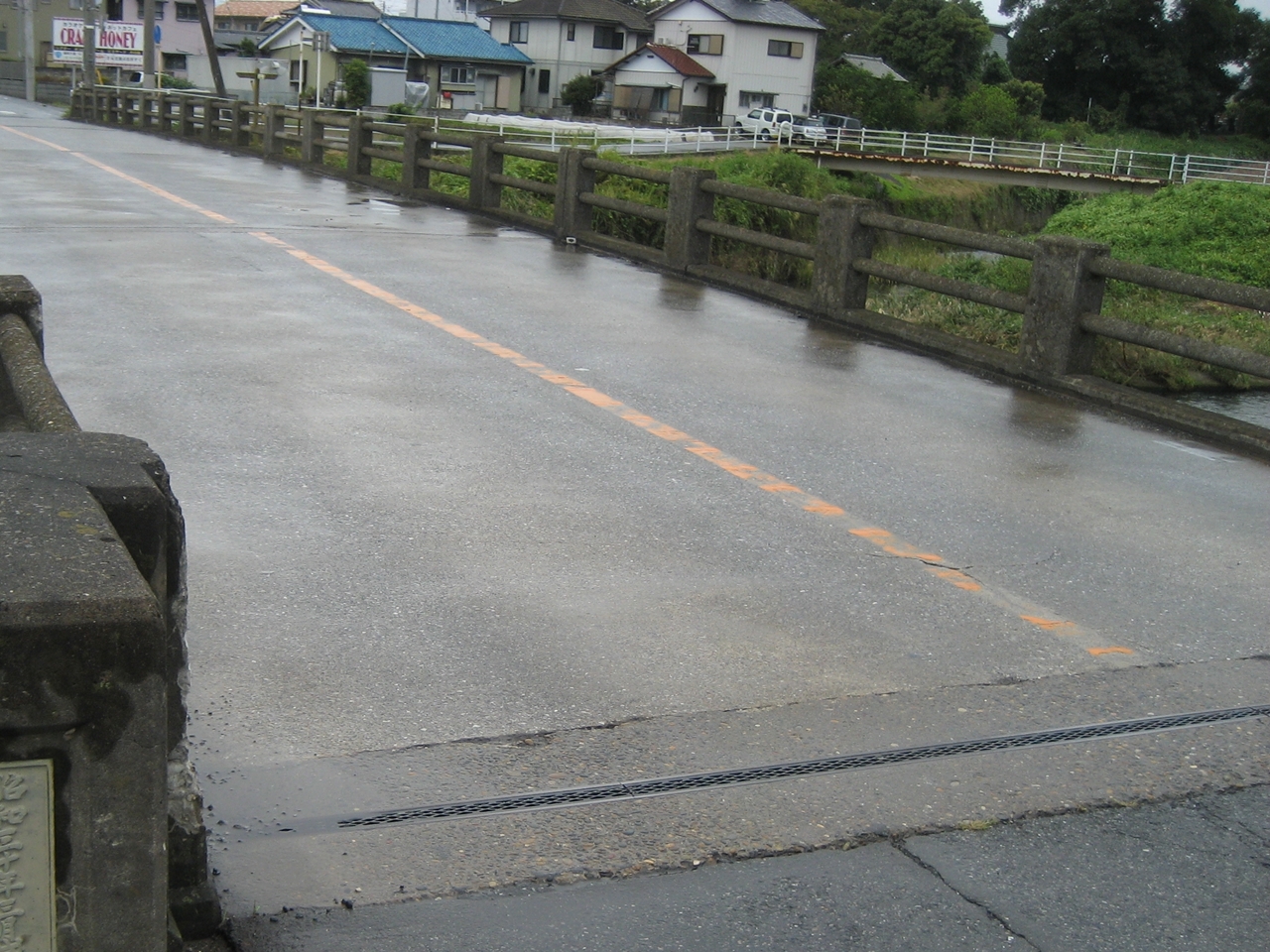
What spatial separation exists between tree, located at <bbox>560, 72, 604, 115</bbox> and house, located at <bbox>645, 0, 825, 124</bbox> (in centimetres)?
444

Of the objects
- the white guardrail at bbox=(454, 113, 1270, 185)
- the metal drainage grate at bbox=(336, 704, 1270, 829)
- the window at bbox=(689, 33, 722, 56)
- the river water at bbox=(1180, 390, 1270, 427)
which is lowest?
the river water at bbox=(1180, 390, 1270, 427)

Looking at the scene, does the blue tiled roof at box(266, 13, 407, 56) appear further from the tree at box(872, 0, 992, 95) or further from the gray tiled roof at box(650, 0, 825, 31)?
the tree at box(872, 0, 992, 95)

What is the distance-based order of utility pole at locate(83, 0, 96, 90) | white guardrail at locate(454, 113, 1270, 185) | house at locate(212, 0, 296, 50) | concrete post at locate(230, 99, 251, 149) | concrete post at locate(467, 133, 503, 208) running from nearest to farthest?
1. concrete post at locate(467, 133, 503, 208)
2. concrete post at locate(230, 99, 251, 149)
3. utility pole at locate(83, 0, 96, 90)
4. white guardrail at locate(454, 113, 1270, 185)
5. house at locate(212, 0, 296, 50)

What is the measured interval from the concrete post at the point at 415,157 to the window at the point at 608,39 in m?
68.4

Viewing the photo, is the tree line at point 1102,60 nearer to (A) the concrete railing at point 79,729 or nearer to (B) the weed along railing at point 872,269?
(B) the weed along railing at point 872,269

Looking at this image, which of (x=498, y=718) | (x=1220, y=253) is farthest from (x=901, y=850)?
(x=1220, y=253)

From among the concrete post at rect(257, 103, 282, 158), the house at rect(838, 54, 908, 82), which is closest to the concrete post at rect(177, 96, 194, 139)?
the concrete post at rect(257, 103, 282, 158)

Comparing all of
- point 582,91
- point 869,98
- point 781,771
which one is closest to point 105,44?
point 582,91

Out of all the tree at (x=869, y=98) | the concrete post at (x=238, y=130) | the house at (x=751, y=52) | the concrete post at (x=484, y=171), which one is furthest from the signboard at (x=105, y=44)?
the concrete post at (x=484, y=171)

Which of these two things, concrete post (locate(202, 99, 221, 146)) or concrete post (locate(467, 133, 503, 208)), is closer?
concrete post (locate(467, 133, 503, 208))

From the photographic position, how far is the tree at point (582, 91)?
83.9 m

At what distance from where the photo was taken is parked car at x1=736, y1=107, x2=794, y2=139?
6775 centimetres

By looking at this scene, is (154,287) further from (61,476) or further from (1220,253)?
(1220,253)

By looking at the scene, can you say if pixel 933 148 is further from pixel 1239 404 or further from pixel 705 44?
pixel 1239 404
